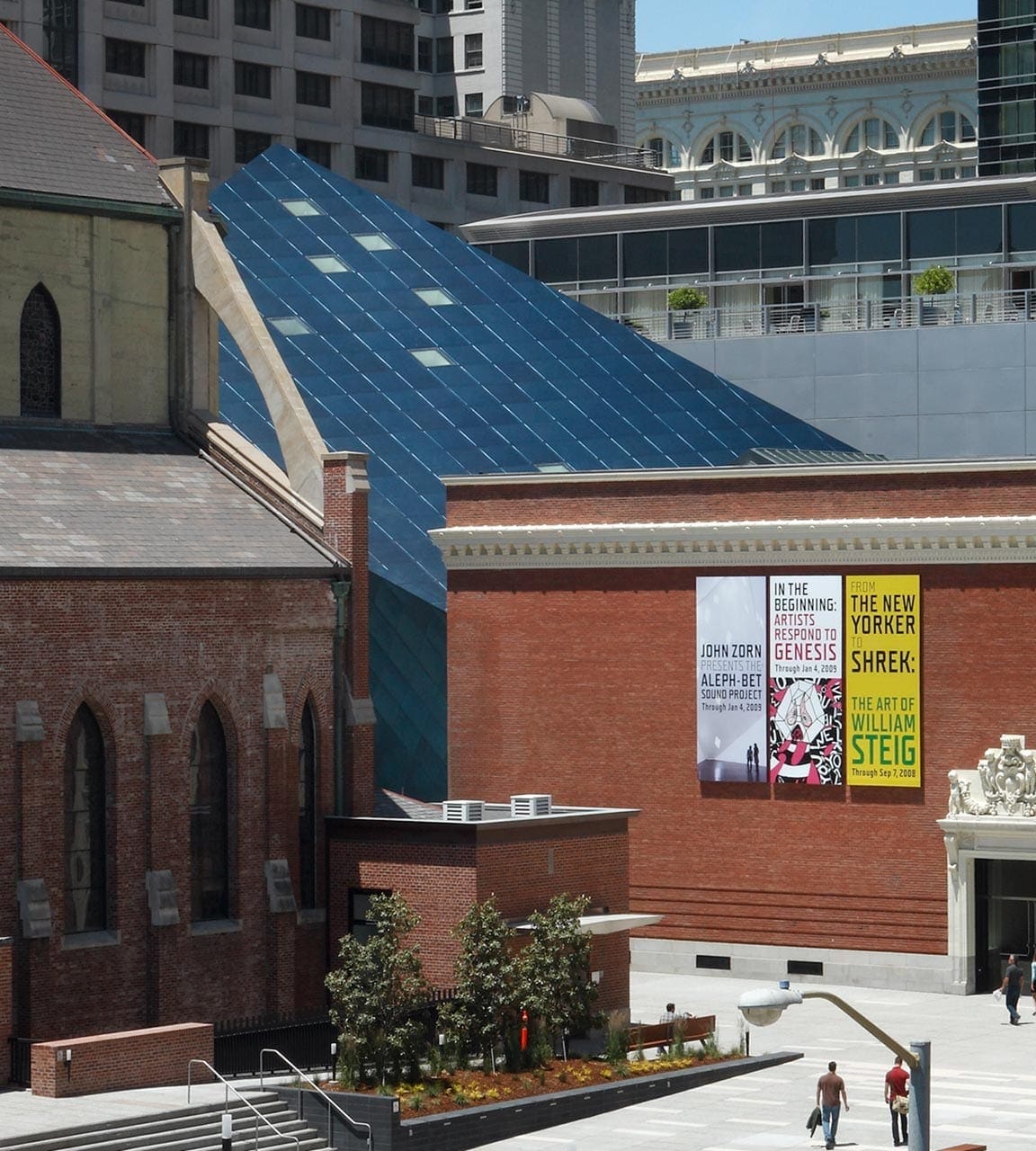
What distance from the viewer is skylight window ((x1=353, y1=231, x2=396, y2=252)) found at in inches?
2977

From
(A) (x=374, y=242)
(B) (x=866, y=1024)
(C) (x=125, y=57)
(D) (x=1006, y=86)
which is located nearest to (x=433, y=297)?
(A) (x=374, y=242)

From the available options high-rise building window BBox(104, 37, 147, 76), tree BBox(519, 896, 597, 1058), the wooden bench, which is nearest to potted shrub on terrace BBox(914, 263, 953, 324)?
the wooden bench

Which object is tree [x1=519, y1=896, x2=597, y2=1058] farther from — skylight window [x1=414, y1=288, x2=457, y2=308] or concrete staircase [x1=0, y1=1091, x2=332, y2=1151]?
skylight window [x1=414, y1=288, x2=457, y2=308]

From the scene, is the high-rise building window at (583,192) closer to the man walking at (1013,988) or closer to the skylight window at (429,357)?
the skylight window at (429,357)

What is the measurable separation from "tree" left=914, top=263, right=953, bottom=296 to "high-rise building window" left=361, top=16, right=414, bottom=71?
175ft

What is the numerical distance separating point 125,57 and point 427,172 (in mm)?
21065

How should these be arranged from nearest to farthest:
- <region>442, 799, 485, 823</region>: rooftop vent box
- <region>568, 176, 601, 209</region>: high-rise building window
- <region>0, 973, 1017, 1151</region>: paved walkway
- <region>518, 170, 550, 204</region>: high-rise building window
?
<region>0, 973, 1017, 1151</region>: paved walkway, <region>442, 799, 485, 823</region>: rooftop vent box, <region>518, 170, 550, 204</region>: high-rise building window, <region>568, 176, 601, 209</region>: high-rise building window

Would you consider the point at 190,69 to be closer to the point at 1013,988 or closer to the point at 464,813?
the point at 464,813

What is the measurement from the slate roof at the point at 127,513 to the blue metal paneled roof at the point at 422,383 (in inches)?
374

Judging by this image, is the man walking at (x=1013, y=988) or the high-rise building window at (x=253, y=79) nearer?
the man walking at (x=1013, y=988)

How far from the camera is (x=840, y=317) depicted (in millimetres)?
89875

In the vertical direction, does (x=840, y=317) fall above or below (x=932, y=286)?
below

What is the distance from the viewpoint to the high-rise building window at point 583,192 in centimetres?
14138

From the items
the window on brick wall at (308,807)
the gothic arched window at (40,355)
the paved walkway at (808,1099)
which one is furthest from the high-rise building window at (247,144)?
the paved walkway at (808,1099)
